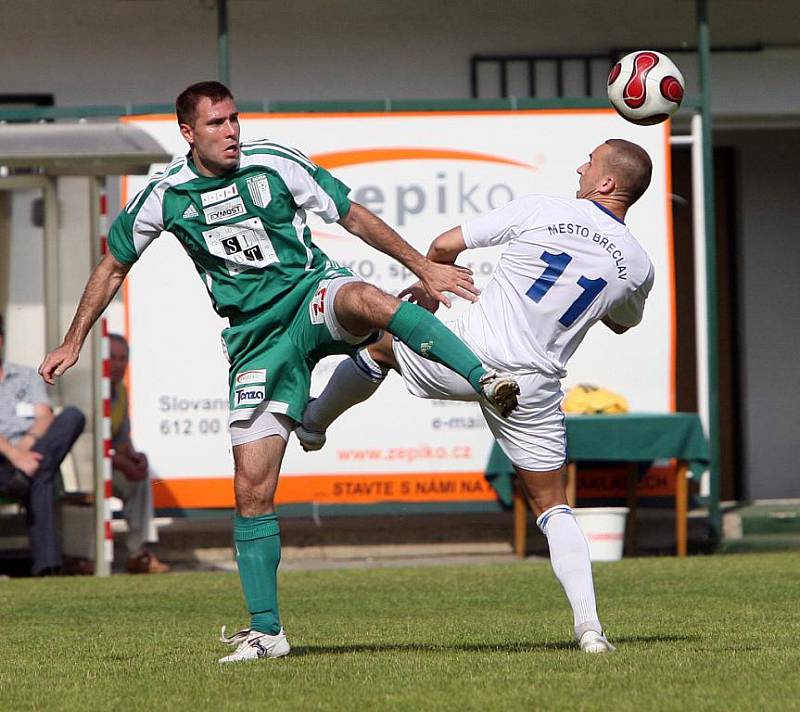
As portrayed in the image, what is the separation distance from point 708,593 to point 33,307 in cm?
651

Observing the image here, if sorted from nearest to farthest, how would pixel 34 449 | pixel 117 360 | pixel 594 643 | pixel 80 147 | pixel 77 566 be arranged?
1. pixel 594 643
2. pixel 80 147
3. pixel 34 449
4. pixel 77 566
5. pixel 117 360

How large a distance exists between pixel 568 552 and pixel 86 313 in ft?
6.87

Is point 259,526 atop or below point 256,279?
below

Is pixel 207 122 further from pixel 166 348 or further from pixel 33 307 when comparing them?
pixel 33 307

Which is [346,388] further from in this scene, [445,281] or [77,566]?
[77,566]

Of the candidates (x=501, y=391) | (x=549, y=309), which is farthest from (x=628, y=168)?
(x=501, y=391)

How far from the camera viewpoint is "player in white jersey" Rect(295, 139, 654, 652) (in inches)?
249

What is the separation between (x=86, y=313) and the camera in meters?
6.51

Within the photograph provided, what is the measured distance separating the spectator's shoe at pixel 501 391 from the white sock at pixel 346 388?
0.97 m

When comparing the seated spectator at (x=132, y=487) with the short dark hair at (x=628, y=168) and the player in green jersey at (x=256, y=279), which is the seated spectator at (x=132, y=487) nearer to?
the player in green jersey at (x=256, y=279)

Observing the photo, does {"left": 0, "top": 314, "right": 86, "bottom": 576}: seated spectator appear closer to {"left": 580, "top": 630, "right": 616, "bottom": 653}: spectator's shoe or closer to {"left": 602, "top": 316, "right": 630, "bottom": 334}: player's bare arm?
{"left": 602, "top": 316, "right": 630, "bottom": 334}: player's bare arm

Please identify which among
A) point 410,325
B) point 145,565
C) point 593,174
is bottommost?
point 145,565

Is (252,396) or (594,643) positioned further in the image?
(252,396)

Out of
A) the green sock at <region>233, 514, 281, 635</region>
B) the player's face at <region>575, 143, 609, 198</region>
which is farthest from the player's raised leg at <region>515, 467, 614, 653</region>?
the player's face at <region>575, 143, 609, 198</region>
